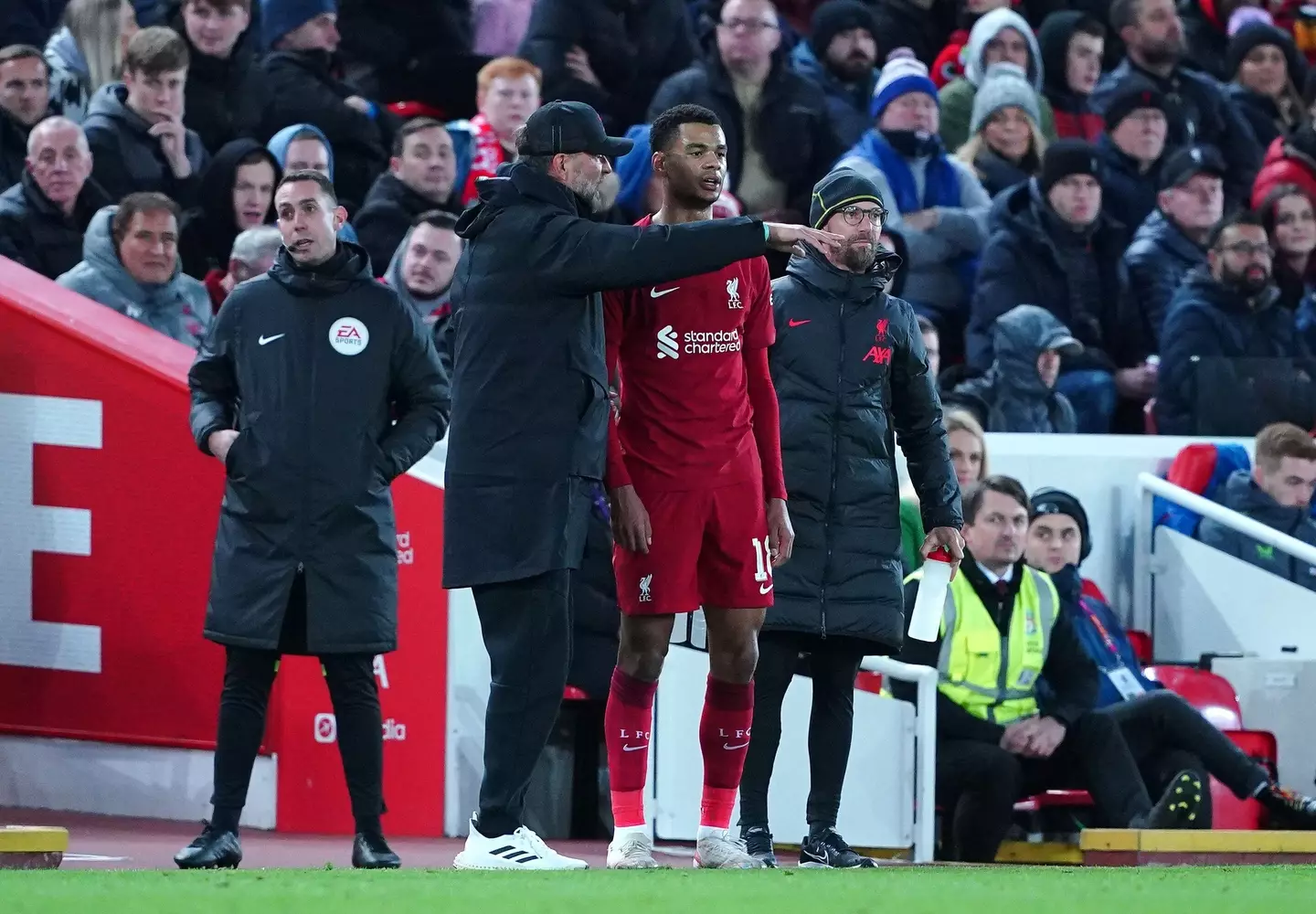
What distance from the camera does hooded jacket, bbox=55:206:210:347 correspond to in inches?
359

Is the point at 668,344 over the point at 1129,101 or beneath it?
beneath

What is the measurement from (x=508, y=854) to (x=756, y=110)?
7.26 m

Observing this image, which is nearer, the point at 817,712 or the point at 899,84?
the point at 817,712

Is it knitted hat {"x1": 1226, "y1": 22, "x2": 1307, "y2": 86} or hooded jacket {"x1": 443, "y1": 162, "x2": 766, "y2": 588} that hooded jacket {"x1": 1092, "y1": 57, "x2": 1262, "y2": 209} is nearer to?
knitted hat {"x1": 1226, "y1": 22, "x2": 1307, "y2": 86}

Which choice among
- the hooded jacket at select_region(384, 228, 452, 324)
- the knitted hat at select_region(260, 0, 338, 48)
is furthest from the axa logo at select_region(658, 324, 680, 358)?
the knitted hat at select_region(260, 0, 338, 48)

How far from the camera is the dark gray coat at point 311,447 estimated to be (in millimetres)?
6762

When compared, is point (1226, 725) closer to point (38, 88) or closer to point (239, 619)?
point (239, 619)

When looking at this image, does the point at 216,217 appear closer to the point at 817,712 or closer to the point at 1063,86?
the point at 817,712

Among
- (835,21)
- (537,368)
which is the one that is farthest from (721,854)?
(835,21)

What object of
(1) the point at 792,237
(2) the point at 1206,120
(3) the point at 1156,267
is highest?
(2) the point at 1206,120

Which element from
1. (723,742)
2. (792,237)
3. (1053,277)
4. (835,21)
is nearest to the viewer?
(792,237)

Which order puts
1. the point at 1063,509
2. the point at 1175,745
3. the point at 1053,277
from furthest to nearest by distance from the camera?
the point at 1053,277
the point at 1063,509
the point at 1175,745

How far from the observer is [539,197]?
613 centimetres

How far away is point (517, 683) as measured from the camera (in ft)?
19.8
